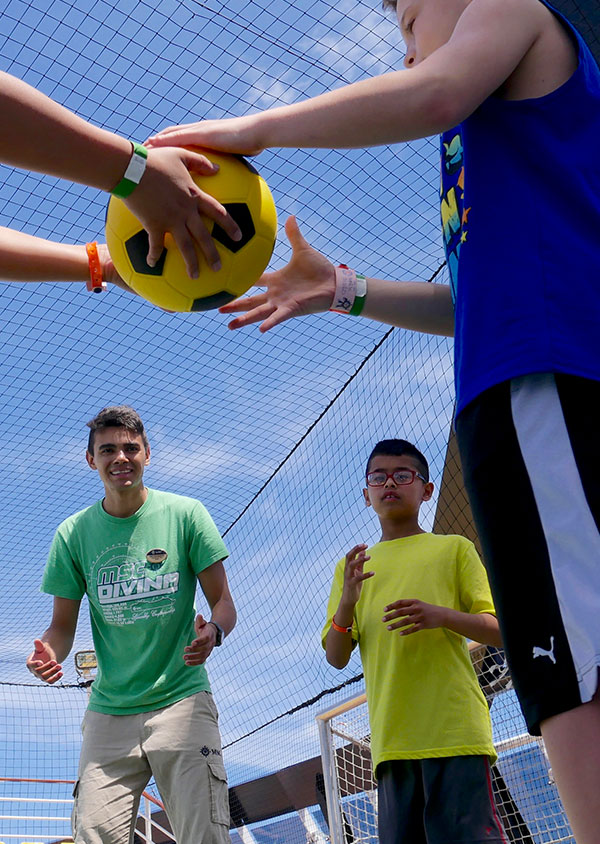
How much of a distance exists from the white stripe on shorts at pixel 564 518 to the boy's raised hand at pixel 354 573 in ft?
4.78

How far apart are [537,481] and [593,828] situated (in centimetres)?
36

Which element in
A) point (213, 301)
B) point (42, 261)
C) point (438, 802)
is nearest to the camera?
point (213, 301)

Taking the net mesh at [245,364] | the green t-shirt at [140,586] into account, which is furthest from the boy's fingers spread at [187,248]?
the net mesh at [245,364]

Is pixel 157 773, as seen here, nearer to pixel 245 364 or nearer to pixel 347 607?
pixel 347 607

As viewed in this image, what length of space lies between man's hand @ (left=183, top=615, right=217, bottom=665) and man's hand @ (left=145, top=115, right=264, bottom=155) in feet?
5.28

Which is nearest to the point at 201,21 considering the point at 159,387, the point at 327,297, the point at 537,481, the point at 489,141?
the point at 159,387

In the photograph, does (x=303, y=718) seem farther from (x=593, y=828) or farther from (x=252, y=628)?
(x=593, y=828)

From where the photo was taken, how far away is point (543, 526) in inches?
36.4

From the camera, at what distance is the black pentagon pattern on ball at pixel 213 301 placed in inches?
61.1

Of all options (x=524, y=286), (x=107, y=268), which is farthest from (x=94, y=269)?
(x=524, y=286)

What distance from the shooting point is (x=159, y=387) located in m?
5.48

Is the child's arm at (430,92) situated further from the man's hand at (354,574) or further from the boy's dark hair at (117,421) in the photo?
the boy's dark hair at (117,421)

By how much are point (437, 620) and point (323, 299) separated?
1.12 metres

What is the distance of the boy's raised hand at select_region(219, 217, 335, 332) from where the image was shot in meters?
1.62
